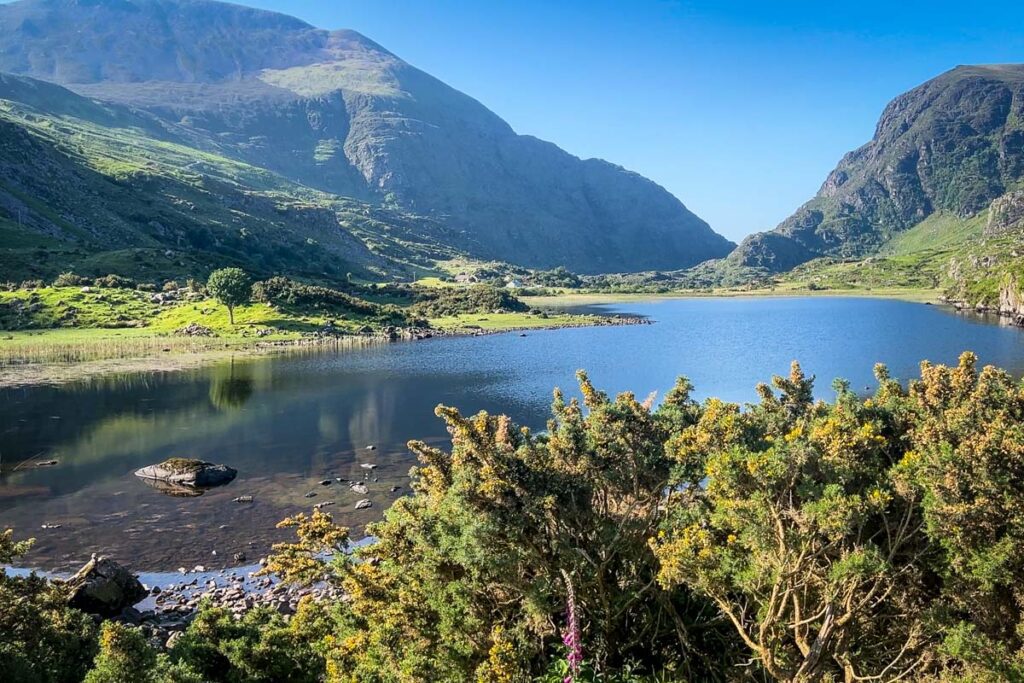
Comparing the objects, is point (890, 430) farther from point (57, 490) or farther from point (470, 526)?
point (57, 490)

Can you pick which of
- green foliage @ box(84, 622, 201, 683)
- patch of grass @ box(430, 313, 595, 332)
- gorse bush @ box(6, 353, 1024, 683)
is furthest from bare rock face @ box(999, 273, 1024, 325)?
green foliage @ box(84, 622, 201, 683)

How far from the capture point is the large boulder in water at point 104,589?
91.3 ft

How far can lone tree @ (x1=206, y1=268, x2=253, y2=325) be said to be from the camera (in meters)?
127

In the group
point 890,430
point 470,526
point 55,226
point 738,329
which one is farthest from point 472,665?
point 55,226

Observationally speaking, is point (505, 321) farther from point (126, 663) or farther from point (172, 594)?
point (126, 663)

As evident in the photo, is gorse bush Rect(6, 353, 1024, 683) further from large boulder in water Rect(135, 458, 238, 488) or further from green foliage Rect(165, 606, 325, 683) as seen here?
large boulder in water Rect(135, 458, 238, 488)

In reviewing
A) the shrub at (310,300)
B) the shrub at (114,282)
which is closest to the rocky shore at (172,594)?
the shrub at (310,300)

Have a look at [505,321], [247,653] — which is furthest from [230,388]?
[505,321]

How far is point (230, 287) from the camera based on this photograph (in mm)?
126938

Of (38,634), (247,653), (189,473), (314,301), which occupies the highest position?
(314,301)

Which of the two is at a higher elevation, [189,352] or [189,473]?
[189,352]

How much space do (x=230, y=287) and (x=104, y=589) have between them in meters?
106

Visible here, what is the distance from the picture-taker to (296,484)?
157 ft

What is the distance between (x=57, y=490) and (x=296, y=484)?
15875 millimetres
